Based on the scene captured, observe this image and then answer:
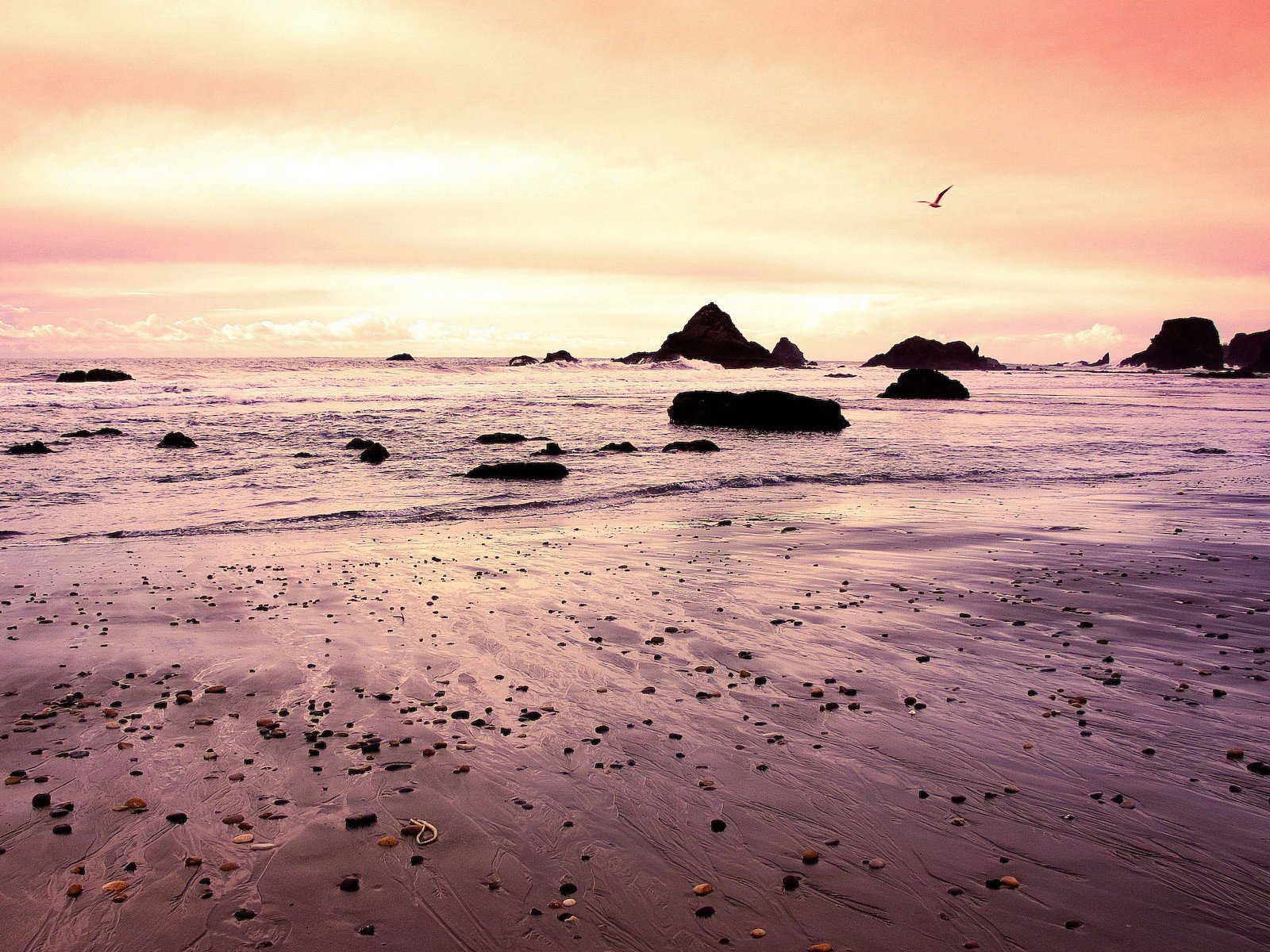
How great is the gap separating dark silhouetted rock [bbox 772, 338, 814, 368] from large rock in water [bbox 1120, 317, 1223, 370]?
A: 69976 millimetres

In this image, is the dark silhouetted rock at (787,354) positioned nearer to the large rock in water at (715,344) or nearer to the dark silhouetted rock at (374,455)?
the large rock in water at (715,344)

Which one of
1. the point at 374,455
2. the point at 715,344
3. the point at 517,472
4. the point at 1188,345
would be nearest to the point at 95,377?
the point at 374,455

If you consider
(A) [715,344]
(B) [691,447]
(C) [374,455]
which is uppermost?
(A) [715,344]

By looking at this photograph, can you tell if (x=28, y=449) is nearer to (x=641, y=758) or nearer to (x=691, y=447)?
(x=691, y=447)

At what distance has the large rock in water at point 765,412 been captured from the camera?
3769 centimetres

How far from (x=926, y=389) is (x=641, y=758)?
210ft

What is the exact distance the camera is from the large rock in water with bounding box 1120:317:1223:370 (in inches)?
6127

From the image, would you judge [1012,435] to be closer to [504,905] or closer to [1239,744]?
[1239,744]

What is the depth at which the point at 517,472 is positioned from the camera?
22938 mm

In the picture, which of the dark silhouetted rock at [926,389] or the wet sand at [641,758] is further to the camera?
the dark silhouetted rock at [926,389]

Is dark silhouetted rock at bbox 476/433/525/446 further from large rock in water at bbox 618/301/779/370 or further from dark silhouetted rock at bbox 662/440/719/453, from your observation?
large rock in water at bbox 618/301/779/370

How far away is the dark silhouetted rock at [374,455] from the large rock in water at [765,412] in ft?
57.5

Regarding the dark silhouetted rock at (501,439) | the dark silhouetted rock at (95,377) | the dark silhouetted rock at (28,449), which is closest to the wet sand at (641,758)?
the dark silhouetted rock at (28,449)

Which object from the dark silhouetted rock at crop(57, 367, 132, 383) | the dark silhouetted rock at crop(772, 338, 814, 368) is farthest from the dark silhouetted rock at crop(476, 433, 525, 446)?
the dark silhouetted rock at crop(772, 338, 814, 368)
